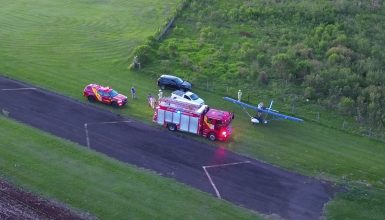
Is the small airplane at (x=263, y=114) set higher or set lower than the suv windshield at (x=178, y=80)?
lower

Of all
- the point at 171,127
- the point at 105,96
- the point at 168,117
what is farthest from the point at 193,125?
the point at 105,96

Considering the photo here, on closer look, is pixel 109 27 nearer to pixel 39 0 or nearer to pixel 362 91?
pixel 39 0

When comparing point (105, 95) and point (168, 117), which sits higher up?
point (105, 95)

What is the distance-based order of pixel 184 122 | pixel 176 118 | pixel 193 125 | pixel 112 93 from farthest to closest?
pixel 112 93
pixel 176 118
pixel 184 122
pixel 193 125

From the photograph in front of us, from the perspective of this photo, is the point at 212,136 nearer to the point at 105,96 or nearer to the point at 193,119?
the point at 193,119

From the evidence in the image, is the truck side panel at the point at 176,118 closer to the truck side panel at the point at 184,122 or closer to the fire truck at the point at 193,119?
the fire truck at the point at 193,119

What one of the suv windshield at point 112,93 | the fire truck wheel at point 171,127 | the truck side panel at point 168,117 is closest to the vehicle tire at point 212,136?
the fire truck wheel at point 171,127

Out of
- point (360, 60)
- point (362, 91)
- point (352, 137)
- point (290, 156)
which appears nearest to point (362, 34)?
point (360, 60)
